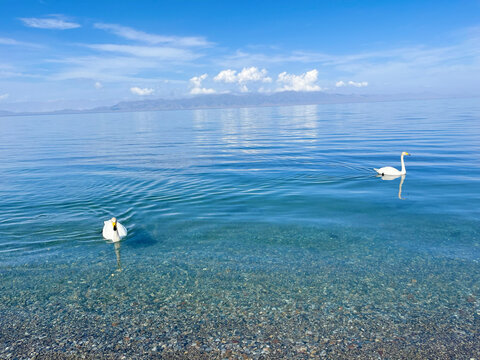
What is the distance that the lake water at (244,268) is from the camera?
987 cm

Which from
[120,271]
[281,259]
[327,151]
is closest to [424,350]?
[281,259]

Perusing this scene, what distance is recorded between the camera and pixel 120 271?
1390 cm

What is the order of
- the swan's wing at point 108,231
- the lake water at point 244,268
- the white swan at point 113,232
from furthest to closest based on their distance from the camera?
the swan's wing at point 108,231 < the white swan at point 113,232 < the lake water at point 244,268

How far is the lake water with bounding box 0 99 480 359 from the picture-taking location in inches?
388

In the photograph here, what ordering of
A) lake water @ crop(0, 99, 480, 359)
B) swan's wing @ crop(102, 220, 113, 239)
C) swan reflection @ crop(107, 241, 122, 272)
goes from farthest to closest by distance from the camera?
swan's wing @ crop(102, 220, 113, 239) < swan reflection @ crop(107, 241, 122, 272) < lake water @ crop(0, 99, 480, 359)

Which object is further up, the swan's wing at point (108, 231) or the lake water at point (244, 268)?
the swan's wing at point (108, 231)

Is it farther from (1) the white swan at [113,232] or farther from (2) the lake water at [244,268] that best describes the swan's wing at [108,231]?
(2) the lake water at [244,268]

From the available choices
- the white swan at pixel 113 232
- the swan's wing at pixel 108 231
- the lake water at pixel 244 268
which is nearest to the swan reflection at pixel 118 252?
the lake water at pixel 244 268

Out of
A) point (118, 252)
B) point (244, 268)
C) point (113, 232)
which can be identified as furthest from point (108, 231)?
point (244, 268)

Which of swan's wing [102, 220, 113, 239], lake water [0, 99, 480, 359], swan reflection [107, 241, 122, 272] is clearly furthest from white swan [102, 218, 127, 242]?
lake water [0, 99, 480, 359]

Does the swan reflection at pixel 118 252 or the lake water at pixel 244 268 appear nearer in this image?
the lake water at pixel 244 268

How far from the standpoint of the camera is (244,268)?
46.0 feet

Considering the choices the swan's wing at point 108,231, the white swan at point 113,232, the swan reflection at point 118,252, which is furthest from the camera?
the swan's wing at point 108,231

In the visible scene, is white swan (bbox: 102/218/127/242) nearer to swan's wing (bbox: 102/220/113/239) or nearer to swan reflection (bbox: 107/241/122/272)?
swan's wing (bbox: 102/220/113/239)
